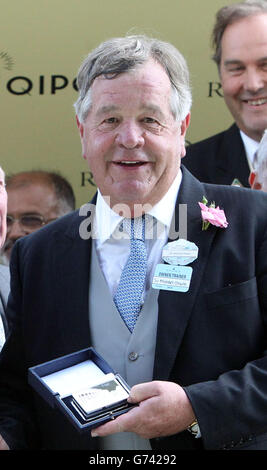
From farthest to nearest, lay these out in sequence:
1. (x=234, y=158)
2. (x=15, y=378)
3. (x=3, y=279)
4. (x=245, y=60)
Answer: (x=234, y=158), (x=245, y=60), (x=3, y=279), (x=15, y=378)

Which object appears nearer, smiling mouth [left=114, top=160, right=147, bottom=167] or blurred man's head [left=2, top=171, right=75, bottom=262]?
smiling mouth [left=114, top=160, right=147, bottom=167]

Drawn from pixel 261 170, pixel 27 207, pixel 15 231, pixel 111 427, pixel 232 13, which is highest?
pixel 232 13

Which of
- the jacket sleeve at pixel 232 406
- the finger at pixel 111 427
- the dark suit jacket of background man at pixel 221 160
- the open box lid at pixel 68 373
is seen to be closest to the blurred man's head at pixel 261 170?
the dark suit jacket of background man at pixel 221 160

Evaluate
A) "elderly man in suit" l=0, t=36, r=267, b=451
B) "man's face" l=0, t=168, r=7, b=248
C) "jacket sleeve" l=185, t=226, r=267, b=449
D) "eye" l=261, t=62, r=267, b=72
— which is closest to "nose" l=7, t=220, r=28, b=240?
"man's face" l=0, t=168, r=7, b=248

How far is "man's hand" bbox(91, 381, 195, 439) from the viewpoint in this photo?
160cm

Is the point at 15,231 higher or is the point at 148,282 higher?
the point at 15,231

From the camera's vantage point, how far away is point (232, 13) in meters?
3.17

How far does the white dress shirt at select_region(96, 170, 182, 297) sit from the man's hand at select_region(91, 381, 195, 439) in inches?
13.8

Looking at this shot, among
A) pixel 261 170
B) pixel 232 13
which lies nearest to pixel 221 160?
pixel 232 13

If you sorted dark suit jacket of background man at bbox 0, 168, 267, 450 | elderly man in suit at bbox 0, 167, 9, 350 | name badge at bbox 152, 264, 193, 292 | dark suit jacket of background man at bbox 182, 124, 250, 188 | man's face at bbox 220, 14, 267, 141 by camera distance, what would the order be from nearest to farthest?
1. dark suit jacket of background man at bbox 0, 168, 267, 450
2. name badge at bbox 152, 264, 193, 292
3. elderly man in suit at bbox 0, 167, 9, 350
4. man's face at bbox 220, 14, 267, 141
5. dark suit jacket of background man at bbox 182, 124, 250, 188

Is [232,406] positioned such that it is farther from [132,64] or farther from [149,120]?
[132,64]

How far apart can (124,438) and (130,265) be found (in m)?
0.47

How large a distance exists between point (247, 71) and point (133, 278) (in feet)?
5.24

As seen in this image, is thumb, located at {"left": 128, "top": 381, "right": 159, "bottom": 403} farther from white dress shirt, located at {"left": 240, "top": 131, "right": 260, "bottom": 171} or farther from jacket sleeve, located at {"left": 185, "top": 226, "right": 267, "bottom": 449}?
white dress shirt, located at {"left": 240, "top": 131, "right": 260, "bottom": 171}
